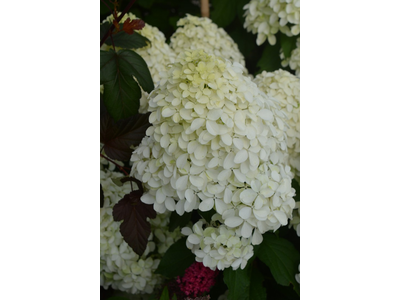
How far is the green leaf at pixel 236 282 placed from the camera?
829 mm

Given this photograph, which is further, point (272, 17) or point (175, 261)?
point (272, 17)

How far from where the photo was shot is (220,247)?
77 centimetres

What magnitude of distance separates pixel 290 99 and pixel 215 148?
41 cm

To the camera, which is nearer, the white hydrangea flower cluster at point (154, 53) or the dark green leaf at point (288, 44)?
the white hydrangea flower cluster at point (154, 53)

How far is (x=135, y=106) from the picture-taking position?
0.92 m

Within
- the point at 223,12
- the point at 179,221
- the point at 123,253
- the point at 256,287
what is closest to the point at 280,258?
the point at 256,287

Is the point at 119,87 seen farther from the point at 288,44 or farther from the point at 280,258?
the point at 288,44

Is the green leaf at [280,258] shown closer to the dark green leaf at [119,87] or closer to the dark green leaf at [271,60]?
the dark green leaf at [119,87]

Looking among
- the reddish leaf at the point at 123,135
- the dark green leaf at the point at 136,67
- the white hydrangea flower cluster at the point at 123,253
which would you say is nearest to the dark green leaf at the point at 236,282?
the white hydrangea flower cluster at the point at 123,253

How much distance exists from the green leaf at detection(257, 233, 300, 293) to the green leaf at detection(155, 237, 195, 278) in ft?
0.60

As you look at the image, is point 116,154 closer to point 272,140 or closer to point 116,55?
point 116,55

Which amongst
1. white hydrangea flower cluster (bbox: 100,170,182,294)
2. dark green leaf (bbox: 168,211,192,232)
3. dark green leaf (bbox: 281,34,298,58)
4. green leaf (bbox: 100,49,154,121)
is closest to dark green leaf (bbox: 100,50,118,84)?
green leaf (bbox: 100,49,154,121)

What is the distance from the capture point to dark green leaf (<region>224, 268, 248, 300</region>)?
0.83 metres
